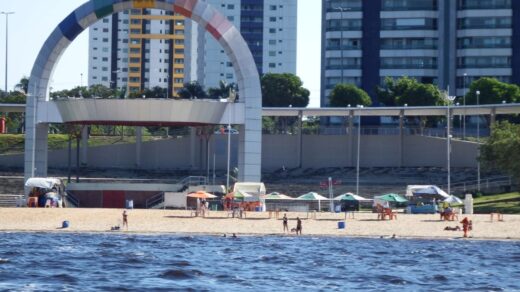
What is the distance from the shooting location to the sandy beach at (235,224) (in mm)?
84000

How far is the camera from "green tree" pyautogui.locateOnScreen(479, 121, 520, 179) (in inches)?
3969

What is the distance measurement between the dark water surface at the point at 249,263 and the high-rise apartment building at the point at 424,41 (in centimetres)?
8892

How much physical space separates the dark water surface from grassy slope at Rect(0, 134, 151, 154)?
64.9 meters

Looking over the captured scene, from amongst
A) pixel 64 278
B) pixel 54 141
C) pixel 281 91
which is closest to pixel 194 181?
pixel 54 141

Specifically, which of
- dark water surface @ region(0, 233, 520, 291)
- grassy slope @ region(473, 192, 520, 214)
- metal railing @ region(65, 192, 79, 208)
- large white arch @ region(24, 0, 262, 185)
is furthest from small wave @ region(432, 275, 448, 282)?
metal railing @ region(65, 192, 79, 208)

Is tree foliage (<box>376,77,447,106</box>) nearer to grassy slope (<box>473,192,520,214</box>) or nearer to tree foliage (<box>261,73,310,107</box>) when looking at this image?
tree foliage (<box>261,73,310,107</box>)

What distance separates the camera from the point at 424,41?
171 meters

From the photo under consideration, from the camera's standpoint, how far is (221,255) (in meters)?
70.1

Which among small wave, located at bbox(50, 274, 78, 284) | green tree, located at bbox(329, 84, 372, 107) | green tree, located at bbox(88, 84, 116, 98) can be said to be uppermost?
green tree, located at bbox(88, 84, 116, 98)

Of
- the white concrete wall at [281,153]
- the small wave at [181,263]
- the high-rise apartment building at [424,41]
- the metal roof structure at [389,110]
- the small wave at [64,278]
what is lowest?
the small wave at [64,278]

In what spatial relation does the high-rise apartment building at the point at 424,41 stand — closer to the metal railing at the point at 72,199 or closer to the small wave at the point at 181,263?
the metal railing at the point at 72,199

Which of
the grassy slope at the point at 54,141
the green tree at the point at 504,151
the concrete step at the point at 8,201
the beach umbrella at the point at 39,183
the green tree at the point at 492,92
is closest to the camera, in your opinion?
the beach umbrella at the point at 39,183

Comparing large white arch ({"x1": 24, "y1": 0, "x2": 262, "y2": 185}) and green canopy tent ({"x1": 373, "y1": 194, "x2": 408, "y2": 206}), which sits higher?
large white arch ({"x1": 24, "y1": 0, "x2": 262, "y2": 185})

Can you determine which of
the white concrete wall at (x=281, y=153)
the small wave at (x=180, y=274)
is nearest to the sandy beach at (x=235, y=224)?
the small wave at (x=180, y=274)
